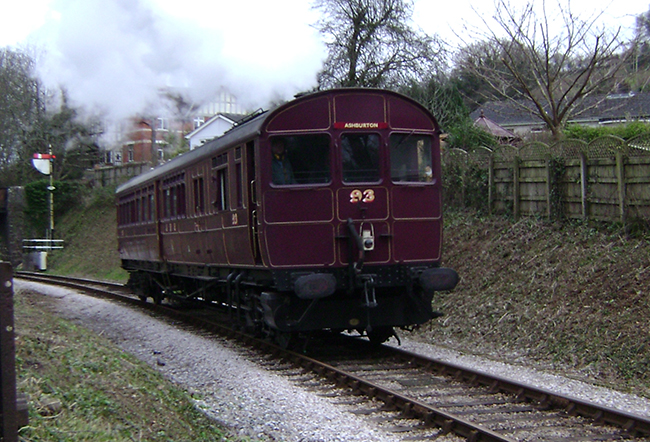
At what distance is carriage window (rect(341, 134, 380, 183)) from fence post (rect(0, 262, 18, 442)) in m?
4.99

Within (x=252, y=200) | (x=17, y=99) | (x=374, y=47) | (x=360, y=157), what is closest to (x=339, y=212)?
(x=360, y=157)

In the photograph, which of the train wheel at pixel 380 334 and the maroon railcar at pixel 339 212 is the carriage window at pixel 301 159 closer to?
the maroon railcar at pixel 339 212

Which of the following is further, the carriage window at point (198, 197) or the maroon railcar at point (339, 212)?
the carriage window at point (198, 197)

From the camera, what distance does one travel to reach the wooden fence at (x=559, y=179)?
10312mm

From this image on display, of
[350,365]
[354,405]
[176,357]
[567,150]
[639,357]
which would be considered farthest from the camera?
[567,150]

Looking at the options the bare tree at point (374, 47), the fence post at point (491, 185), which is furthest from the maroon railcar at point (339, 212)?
the bare tree at point (374, 47)

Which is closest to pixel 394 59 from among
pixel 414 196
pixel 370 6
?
pixel 370 6

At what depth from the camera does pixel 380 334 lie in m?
9.45

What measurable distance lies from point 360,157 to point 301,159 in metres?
0.73

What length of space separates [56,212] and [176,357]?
34.2 m

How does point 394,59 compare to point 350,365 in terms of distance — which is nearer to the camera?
point 350,365

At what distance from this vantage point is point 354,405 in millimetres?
6586

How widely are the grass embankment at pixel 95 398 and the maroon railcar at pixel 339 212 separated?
6.40 ft

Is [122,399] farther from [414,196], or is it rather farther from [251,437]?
[414,196]
